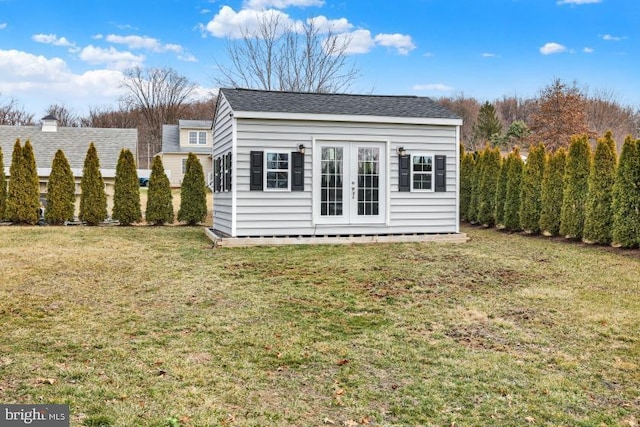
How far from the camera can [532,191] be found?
11.3 meters

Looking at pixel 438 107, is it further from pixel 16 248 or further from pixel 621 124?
pixel 621 124

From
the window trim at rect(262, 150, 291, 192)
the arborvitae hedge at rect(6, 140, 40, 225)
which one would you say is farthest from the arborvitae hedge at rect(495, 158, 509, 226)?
the arborvitae hedge at rect(6, 140, 40, 225)

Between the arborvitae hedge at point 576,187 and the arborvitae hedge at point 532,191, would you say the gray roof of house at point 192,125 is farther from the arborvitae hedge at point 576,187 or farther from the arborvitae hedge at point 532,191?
the arborvitae hedge at point 576,187

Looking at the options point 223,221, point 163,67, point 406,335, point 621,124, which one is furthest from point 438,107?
point 163,67

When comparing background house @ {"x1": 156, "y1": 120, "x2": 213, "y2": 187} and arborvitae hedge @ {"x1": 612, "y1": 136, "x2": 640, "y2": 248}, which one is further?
background house @ {"x1": 156, "y1": 120, "x2": 213, "y2": 187}

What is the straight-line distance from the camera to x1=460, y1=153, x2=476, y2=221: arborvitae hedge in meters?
14.4

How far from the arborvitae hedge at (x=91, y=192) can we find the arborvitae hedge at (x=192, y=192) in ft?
6.57

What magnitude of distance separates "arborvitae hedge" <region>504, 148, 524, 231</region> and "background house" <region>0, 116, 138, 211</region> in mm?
14373

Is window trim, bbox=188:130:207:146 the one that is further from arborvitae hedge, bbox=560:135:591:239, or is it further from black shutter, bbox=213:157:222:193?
arborvitae hedge, bbox=560:135:591:239

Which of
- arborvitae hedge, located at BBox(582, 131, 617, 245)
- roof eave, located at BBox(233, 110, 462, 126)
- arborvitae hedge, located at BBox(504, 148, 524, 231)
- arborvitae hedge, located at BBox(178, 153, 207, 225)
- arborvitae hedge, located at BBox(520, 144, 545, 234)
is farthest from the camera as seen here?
arborvitae hedge, located at BBox(178, 153, 207, 225)

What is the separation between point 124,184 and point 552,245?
996 centimetres

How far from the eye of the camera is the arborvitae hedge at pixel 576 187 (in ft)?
32.3

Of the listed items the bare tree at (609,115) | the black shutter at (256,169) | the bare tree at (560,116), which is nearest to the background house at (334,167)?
the black shutter at (256,169)

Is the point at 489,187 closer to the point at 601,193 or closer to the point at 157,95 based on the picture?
the point at 601,193
